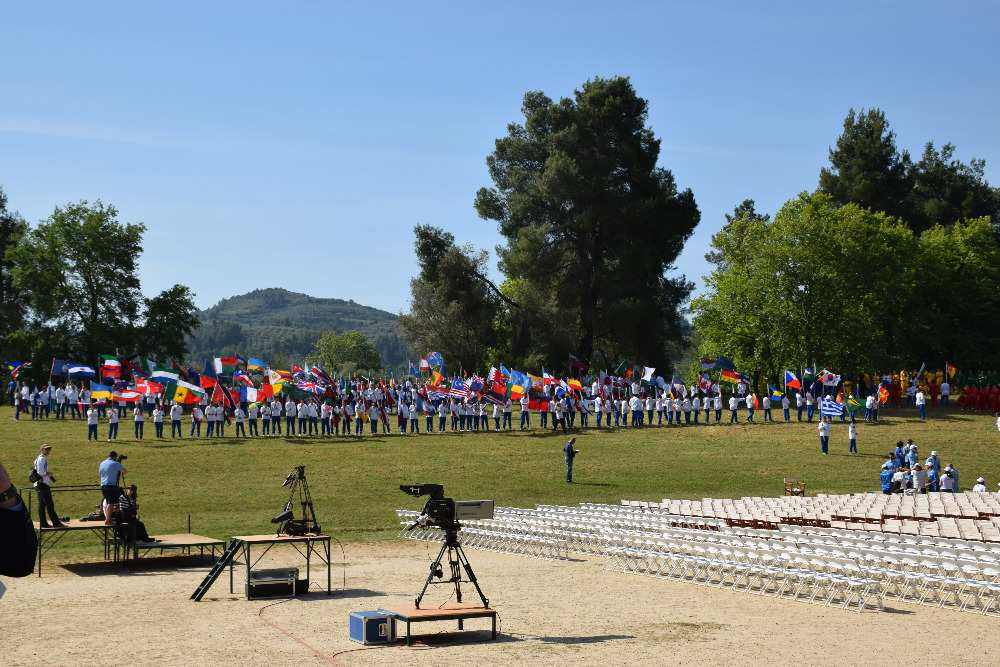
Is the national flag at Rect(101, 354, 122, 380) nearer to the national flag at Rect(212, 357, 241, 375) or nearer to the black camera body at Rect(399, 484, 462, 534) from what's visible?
the national flag at Rect(212, 357, 241, 375)

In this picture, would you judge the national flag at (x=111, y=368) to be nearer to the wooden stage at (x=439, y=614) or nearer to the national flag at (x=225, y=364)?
the national flag at (x=225, y=364)

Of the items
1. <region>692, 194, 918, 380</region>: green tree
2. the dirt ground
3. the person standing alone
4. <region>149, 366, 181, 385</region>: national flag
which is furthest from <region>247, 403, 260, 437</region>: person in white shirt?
<region>692, 194, 918, 380</region>: green tree

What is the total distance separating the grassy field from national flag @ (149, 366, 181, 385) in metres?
2.62

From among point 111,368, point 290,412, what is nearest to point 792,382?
point 290,412

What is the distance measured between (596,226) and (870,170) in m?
23.4

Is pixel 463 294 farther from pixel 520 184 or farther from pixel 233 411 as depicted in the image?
pixel 233 411

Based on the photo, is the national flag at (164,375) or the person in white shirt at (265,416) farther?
the person in white shirt at (265,416)

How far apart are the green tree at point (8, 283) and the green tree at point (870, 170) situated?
2299 inches

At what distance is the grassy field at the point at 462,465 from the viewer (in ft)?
97.9

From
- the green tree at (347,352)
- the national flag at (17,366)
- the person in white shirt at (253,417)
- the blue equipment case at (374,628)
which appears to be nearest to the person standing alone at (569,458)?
the person in white shirt at (253,417)

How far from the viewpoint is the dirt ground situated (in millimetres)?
12633

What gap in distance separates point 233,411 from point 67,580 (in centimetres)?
2664

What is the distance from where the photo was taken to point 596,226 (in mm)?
65438

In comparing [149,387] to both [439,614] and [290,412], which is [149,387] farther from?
[439,614]
